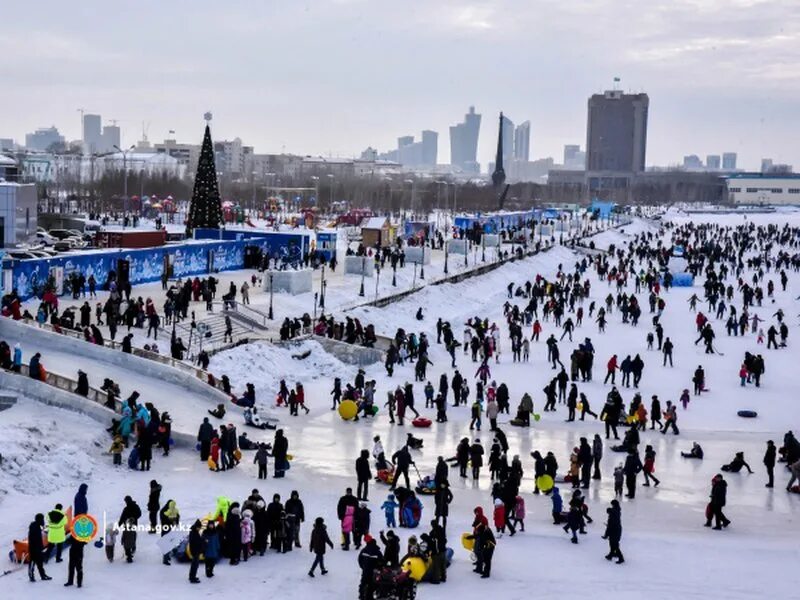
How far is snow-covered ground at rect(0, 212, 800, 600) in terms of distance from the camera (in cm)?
1156

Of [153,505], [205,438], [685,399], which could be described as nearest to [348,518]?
[153,505]

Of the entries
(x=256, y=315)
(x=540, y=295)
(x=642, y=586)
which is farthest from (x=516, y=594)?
(x=540, y=295)

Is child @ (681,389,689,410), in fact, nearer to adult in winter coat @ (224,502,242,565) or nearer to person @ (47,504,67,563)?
adult in winter coat @ (224,502,242,565)

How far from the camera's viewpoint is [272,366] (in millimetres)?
22719

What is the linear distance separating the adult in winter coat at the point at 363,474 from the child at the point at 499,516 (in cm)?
189

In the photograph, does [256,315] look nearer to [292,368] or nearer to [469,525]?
[292,368]

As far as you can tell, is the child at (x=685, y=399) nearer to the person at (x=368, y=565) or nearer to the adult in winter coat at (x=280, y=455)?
the adult in winter coat at (x=280, y=455)

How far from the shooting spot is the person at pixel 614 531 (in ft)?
40.5

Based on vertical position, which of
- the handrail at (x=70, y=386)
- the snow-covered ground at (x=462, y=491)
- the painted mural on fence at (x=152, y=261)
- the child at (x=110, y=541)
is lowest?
the snow-covered ground at (x=462, y=491)

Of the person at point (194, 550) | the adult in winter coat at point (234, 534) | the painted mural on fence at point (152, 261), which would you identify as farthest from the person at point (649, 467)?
the painted mural on fence at point (152, 261)

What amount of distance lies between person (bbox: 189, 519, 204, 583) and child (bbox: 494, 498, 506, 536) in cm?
375

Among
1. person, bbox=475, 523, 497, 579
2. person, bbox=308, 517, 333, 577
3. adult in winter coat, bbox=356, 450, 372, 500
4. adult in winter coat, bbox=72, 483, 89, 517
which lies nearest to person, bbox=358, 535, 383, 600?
person, bbox=308, 517, 333, 577

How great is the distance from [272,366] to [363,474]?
8761mm

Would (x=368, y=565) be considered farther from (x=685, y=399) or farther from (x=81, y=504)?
(x=685, y=399)
